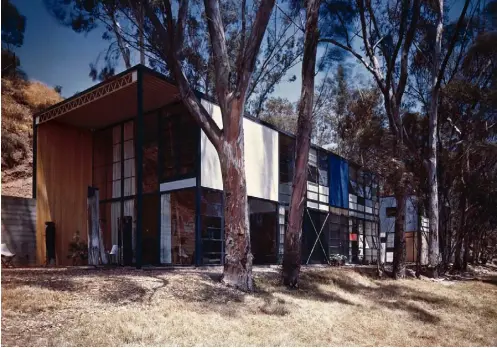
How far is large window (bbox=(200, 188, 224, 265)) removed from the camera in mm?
14672

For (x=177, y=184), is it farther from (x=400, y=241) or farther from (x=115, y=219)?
(x=400, y=241)

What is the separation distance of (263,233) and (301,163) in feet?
24.2

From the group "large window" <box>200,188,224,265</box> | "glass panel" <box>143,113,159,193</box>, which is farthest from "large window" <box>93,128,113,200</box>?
"large window" <box>200,188,224,265</box>

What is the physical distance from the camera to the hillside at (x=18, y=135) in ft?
63.0

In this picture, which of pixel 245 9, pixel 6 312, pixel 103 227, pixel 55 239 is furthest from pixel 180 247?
pixel 6 312

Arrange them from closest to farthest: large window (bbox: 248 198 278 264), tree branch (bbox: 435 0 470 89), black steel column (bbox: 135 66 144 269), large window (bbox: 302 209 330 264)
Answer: black steel column (bbox: 135 66 144 269) < tree branch (bbox: 435 0 470 89) < large window (bbox: 248 198 278 264) < large window (bbox: 302 209 330 264)

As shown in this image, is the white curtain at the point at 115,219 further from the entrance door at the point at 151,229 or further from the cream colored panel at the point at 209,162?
the cream colored panel at the point at 209,162

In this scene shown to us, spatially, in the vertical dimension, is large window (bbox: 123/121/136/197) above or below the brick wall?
above

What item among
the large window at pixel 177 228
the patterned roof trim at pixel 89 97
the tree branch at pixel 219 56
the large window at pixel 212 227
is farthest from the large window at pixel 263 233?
the tree branch at pixel 219 56

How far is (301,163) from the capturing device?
11406 millimetres

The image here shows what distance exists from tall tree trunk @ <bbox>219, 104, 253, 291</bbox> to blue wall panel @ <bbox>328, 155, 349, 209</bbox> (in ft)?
39.4

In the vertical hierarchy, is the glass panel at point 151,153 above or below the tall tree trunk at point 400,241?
above

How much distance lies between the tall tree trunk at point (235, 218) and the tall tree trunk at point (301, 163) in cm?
165

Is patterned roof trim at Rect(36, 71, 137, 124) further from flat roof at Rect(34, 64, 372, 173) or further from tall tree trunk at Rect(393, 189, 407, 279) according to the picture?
tall tree trunk at Rect(393, 189, 407, 279)
